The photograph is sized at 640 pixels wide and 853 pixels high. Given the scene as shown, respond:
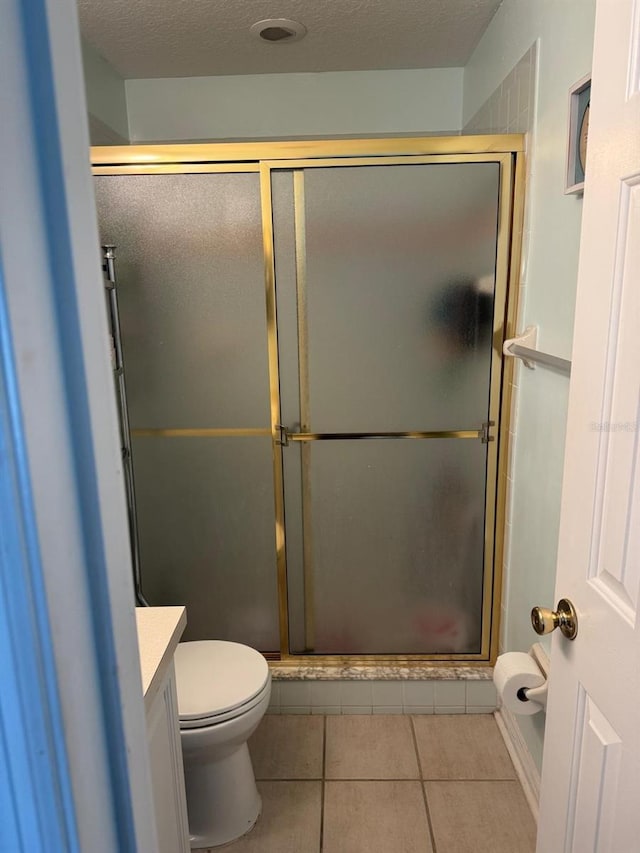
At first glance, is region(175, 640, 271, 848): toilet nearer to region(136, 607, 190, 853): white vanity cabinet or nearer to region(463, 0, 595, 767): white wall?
region(136, 607, 190, 853): white vanity cabinet

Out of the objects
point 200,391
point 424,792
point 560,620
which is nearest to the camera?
point 560,620

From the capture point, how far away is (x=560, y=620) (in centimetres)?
92

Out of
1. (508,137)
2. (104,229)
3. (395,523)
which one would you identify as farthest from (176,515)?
(508,137)

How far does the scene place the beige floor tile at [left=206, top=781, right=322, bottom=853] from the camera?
159 centimetres

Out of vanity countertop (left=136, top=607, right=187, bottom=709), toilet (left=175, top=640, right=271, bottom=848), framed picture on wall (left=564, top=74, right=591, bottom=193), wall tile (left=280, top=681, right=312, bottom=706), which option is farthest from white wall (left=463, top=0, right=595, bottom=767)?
vanity countertop (left=136, top=607, right=187, bottom=709)

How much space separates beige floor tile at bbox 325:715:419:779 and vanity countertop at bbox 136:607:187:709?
1014 millimetres

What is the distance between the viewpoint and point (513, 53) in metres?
1.81

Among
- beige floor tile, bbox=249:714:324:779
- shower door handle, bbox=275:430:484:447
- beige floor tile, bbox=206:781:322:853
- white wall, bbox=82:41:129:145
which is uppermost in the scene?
white wall, bbox=82:41:129:145

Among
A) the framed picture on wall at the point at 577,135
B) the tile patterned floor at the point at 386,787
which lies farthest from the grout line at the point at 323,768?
the framed picture on wall at the point at 577,135

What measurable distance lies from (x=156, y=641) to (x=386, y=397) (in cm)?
112

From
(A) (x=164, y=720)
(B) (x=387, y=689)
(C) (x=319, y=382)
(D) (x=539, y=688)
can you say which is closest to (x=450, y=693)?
(B) (x=387, y=689)

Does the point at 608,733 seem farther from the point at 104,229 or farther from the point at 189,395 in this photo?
the point at 104,229

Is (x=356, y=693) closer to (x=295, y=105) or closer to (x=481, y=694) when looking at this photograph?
(x=481, y=694)

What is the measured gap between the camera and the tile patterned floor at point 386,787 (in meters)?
1.60
